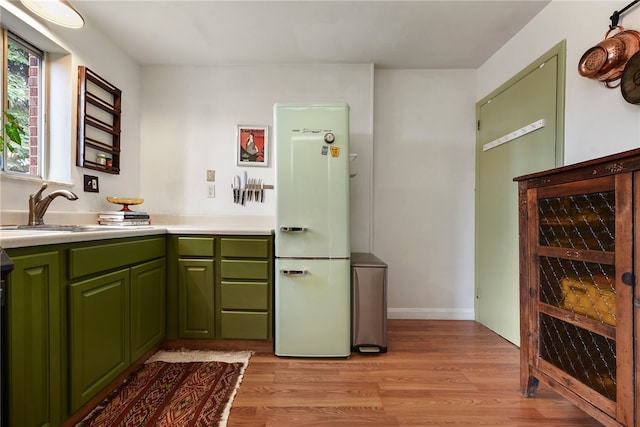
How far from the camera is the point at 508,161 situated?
2.32m

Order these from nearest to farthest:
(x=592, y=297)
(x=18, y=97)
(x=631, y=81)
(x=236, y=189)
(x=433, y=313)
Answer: (x=592, y=297)
(x=631, y=81)
(x=18, y=97)
(x=236, y=189)
(x=433, y=313)

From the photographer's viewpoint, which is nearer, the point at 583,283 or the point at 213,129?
the point at 583,283

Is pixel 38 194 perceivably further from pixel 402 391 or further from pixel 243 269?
pixel 402 391

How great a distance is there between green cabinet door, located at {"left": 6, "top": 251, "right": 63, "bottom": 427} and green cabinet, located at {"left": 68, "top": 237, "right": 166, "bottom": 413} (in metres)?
0.08

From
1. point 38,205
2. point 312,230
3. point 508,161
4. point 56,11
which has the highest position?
point 56,11

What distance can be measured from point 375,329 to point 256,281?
0.91 m

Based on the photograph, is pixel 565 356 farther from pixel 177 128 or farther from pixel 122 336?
pixel 177 128

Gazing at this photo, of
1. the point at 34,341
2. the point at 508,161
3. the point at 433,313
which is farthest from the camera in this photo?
the point at 433,313

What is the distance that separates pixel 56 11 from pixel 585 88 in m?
2.75

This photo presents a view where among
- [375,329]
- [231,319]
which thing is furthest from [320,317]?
[231,319]

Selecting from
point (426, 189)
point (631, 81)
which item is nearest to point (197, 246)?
point (426, 189)

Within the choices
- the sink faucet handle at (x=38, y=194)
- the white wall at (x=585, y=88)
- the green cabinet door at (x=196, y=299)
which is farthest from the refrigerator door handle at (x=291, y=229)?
the white wall at (x=585, y=88)

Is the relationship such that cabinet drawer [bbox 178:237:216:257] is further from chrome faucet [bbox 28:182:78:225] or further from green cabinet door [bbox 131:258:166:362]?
chrome faucet [bbox 28:182:78:225]

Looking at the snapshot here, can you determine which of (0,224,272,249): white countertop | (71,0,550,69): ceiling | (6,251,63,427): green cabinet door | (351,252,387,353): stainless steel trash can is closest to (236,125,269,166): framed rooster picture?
(71,0,550,69): ceiling
